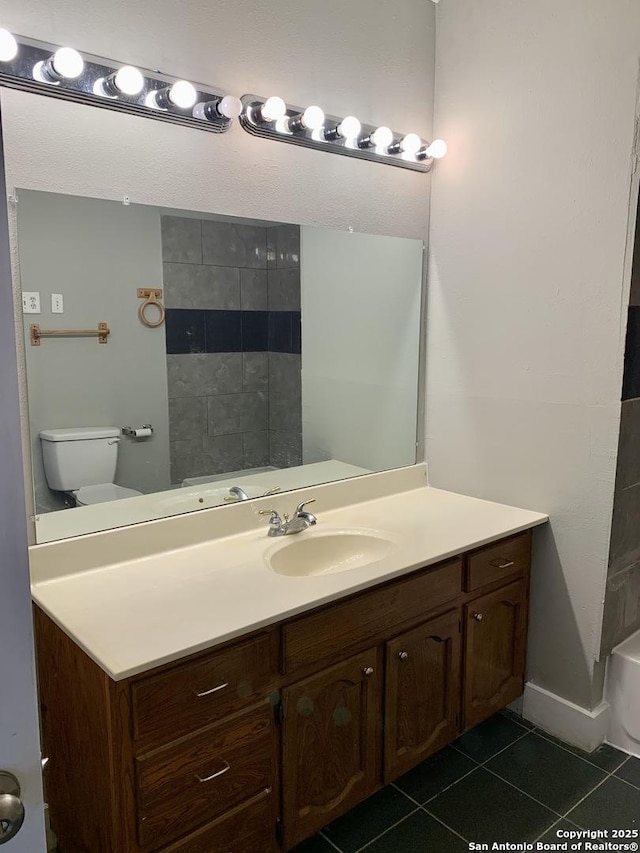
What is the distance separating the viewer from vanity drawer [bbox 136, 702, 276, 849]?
4.25 feet

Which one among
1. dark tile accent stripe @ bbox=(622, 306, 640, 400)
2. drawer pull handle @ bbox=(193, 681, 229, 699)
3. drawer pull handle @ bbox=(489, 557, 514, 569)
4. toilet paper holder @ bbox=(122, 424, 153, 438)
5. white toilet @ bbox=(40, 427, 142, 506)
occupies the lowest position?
drawer pull handle @ bbox=(193, 681, 229, 699)

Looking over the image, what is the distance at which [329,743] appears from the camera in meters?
1.62

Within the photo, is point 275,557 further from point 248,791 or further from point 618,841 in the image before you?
point 618,841

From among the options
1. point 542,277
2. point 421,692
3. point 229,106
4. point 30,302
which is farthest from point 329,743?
point 229,106

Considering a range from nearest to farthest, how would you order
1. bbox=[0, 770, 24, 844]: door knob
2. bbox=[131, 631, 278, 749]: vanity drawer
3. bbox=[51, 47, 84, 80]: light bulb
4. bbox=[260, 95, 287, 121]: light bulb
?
1. bbox=[0, 770, 24, 844]: door knob
2. bbox=[131, 631, 278, 749]: vanity drawer
3. bbox=[51, 47, 84, 80]: light bulb
4. bbox=[260, 95, 287, 121]: light bulb

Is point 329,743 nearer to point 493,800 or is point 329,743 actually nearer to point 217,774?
point 217,774

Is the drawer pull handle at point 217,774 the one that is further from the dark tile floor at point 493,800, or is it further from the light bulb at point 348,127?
the light bulb at point 348,127

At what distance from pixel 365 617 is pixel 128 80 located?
57.1 inches

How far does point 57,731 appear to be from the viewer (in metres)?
1.52

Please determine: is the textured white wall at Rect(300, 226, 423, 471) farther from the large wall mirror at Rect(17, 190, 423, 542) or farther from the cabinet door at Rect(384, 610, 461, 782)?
the cabinet door at Rect(384, 610, 461, 782)

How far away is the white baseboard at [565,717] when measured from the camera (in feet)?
6.93


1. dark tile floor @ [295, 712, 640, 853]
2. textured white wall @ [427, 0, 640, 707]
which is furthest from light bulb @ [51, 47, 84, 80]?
dark tile floor @ [295, 712, 640, 853]

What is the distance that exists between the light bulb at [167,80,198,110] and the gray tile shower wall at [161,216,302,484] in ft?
0.94

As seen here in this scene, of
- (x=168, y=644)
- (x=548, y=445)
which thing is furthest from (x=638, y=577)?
(x=168, y=644)
